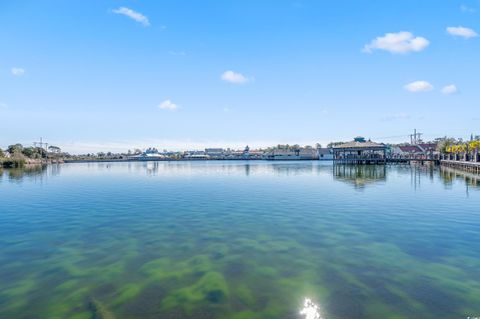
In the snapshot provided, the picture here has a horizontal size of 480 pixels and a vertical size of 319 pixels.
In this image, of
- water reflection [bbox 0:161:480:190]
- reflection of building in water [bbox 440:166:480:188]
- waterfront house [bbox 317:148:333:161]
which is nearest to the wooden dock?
water reflection [bbox 0:161:480:190]

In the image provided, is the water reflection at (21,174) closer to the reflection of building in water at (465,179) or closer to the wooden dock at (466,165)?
the reflection of building in water at (465,179)

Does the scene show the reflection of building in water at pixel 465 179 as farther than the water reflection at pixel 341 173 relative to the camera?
No

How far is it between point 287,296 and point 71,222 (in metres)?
16.1

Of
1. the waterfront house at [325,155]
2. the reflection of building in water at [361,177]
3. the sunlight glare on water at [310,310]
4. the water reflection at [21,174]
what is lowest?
the water reflection at [21,174]

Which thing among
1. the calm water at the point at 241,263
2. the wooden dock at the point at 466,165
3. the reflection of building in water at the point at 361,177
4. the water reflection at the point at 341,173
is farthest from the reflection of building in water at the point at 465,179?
the calm water at the point at 241,263

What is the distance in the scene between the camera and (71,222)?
18.6 m

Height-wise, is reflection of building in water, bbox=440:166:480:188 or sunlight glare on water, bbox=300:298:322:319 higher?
reflection of building in water, bbox=440:166:480:188

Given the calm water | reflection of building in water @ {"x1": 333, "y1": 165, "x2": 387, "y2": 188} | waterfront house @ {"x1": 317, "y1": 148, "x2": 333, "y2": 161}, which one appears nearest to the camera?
the calm water

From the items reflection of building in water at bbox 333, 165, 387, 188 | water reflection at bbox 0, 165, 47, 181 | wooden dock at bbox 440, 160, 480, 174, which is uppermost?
wooden dock at bbox 440, 160, 480, 174

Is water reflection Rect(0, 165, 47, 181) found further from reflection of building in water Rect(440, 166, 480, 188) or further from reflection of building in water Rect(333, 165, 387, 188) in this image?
reflection of building in water Rect(440, 166, 480, 188)

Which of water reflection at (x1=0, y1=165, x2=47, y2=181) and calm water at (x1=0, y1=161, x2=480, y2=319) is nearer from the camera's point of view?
calm water at (x1=0, y1=161, x2=480, y2=319)

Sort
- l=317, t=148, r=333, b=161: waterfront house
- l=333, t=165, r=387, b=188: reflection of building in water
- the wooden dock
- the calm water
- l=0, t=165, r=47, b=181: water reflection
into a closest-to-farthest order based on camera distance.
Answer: the calm water
l=333, t=165, r=387, b=188: reflection of building in water
l=0, t=165, r=47, b=181: water reflection
the wooden dock
l=317, t=148, r=333, b=161: waterfront house

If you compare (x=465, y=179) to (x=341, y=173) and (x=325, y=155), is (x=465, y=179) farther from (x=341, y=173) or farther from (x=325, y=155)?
(x=325, y=155)

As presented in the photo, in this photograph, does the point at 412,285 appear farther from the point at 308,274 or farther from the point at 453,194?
the point at 453,194
